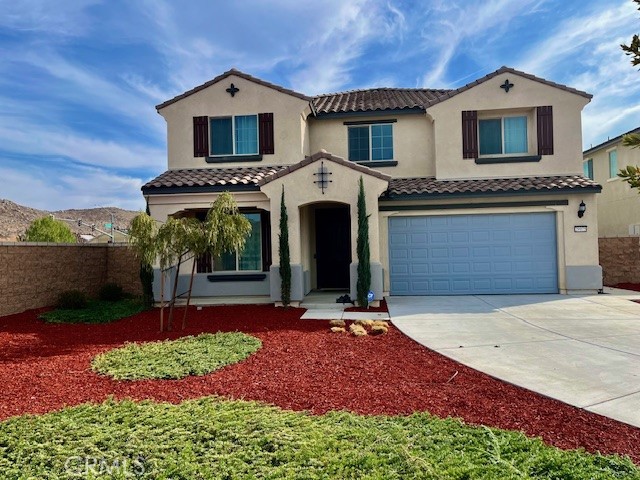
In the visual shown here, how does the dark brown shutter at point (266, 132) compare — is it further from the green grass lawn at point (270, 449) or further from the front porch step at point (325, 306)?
the green grass lawn at point (270, 449)

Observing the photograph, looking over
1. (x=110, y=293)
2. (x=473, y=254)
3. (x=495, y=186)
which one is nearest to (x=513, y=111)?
(x=495, y=186)

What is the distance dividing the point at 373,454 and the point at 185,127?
12.6 metres

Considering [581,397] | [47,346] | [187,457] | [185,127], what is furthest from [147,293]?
[581,397]

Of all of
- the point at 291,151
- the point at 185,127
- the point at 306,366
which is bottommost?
the point at 306,366

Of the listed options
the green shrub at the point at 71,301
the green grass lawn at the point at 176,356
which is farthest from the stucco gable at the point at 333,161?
the green shrub at the point at 71,301

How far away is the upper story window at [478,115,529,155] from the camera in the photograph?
13.4m

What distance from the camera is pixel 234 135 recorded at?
13.3 m

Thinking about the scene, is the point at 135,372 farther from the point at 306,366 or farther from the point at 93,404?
the point at 306,366

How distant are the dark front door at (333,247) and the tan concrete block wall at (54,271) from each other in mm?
6795

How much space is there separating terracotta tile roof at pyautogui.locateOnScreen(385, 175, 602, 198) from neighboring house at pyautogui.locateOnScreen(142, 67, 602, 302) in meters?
0.04

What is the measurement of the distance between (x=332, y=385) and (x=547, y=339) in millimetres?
4491

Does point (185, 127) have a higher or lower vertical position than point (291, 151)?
higher

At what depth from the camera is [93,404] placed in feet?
14.7

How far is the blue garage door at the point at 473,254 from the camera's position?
40.8 feet
